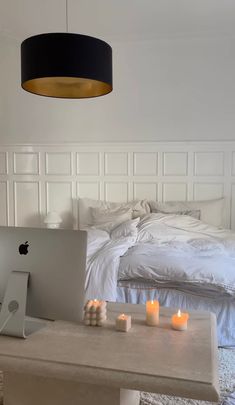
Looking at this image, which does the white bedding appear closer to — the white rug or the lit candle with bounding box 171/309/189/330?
the white rug

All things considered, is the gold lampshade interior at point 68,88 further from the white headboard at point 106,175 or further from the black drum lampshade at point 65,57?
the white headboard at point 106,175

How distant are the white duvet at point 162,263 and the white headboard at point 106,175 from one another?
115 cm

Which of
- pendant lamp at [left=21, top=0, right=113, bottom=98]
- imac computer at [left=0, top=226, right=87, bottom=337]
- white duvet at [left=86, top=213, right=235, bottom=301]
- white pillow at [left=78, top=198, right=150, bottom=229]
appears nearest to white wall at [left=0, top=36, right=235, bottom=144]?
white pillow at [left=78, top=198, right=150, bottom=229]

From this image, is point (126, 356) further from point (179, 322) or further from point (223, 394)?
point (223, 394)

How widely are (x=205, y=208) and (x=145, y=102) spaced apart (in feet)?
4.70

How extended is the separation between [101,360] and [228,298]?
159cm

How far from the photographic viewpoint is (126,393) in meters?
1.45

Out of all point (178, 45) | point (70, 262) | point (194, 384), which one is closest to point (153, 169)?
point (178, 45)

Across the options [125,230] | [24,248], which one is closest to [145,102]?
[125,230]

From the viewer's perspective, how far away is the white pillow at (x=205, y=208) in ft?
13.3

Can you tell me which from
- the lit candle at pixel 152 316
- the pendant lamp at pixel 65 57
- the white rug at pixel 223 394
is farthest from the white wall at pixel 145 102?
the lit candle at pixel 152 316

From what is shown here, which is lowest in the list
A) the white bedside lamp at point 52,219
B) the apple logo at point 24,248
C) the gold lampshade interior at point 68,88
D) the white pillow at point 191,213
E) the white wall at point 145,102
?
the white bedside lamp at point 52,219

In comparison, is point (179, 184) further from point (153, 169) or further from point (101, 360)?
point (101, 360)

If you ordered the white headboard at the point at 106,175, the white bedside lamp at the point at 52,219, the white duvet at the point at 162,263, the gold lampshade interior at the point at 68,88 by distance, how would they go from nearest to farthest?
1. the gold lampshade interior at the point at 68,88
2. the white duvet at the point at 162,263
3. the white headboard at the point at 106,175
4. the white bedside lamp at the point at 52,219
